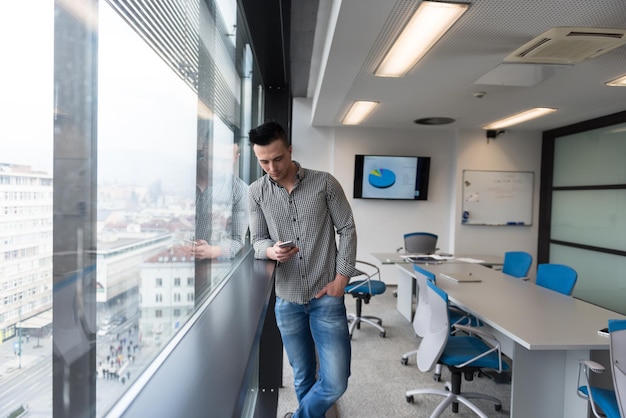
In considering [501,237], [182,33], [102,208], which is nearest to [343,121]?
[501,237]

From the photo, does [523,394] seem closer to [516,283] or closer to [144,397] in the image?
[516,283]

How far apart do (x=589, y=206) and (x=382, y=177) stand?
3.18 meters

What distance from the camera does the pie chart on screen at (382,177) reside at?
22.3ft

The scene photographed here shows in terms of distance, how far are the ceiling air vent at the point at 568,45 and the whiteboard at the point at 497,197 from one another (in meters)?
3.68

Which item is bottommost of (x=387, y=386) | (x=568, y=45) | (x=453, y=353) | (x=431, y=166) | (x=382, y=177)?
(x=387, y=386)

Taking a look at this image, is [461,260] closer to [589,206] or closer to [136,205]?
[589,206]

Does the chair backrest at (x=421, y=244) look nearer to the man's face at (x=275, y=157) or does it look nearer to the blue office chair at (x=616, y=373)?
the blue office chair at (x=616, y=373)

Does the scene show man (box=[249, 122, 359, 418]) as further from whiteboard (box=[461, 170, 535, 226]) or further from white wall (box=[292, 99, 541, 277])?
whiteboard (box=[461, 170, 535, 226])

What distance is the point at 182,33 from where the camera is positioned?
114 centimetres

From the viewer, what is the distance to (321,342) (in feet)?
6.68

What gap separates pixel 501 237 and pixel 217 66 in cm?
653

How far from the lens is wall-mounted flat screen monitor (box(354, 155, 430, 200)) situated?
6777 millimetres

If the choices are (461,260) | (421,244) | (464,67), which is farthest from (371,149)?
(464,67)

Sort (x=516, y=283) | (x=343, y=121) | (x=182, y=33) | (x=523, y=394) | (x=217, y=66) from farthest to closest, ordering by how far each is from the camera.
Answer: (x=343, y=121) → (x=516, y=283) → (x=523, y=394) → (x=217, y=66) → (x=182, y=33)
